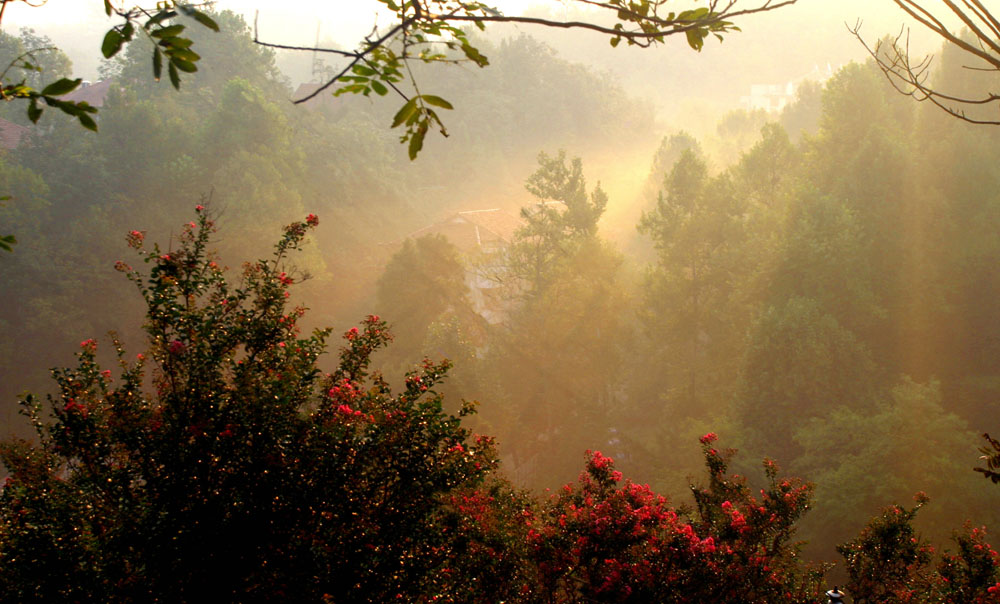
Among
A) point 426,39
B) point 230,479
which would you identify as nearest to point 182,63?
point 426,39

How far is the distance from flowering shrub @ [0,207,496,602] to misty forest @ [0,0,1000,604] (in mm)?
29

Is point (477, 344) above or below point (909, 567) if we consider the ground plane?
above

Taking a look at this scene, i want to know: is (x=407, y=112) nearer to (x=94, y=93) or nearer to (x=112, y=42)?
(x=112, y=42)

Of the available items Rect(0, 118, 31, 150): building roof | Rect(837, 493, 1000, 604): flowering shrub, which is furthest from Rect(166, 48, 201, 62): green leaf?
Rect(0, 118, 31, 150): building roof

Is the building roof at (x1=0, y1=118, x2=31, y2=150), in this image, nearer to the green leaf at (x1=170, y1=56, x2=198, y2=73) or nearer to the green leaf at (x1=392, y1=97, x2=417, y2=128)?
the green leaf at (x1=170, y1=56, x2=198, y2=73)

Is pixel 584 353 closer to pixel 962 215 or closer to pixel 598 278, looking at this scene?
pixel 598 278

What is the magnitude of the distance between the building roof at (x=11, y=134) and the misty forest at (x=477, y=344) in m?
0.76

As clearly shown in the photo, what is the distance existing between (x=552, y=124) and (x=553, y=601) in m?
57.4

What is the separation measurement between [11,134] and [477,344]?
94.3 feet

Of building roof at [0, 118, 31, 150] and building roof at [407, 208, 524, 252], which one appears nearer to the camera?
building roof at [0, 118, 31, 150]

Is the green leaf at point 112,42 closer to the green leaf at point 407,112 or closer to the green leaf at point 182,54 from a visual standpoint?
the green leaf at point 182,54

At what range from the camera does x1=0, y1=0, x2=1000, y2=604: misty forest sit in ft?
16.1

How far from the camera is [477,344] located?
25.4m

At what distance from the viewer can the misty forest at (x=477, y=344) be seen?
4.90 meters
